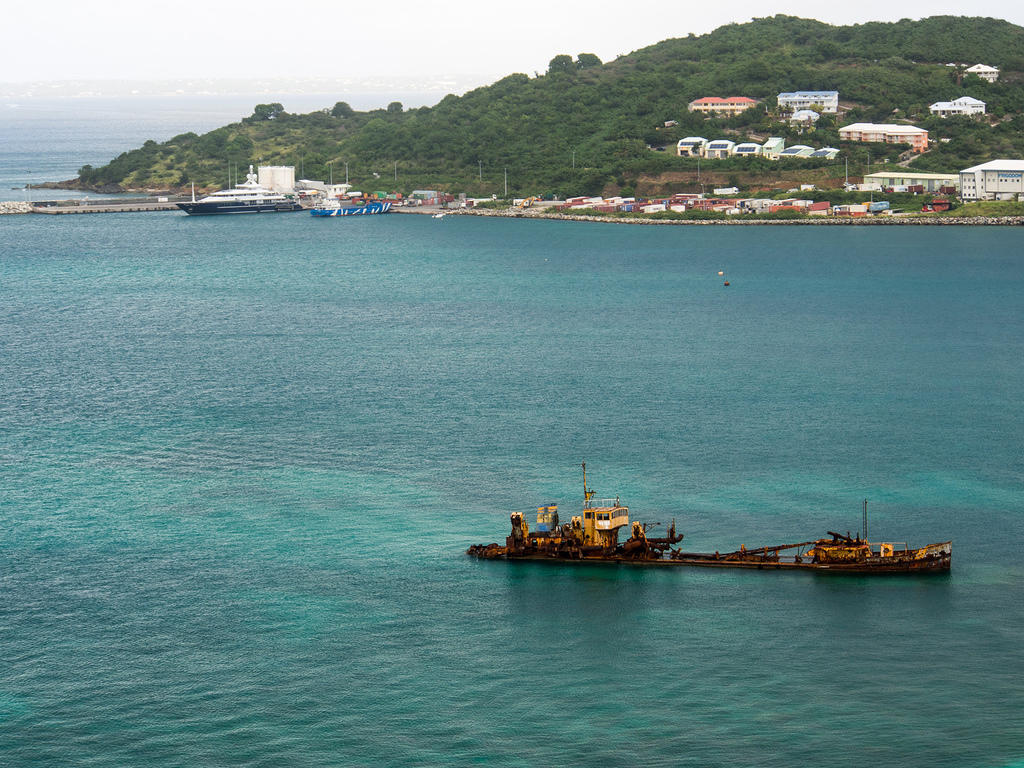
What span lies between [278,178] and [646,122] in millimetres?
48082

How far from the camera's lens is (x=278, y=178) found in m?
168

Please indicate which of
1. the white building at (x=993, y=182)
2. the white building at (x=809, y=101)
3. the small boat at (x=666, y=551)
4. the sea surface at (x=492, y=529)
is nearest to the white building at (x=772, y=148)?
the white building at (x=809, y=101)

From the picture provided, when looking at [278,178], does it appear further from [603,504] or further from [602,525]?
[602,525]

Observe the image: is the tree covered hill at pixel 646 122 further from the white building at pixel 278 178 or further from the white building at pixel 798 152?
the white building at pixel 278 178

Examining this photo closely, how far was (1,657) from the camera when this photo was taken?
30.5 meters

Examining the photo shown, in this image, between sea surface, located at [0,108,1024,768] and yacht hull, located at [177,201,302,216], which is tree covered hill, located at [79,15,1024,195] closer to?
yacht hull, located at [177,201,302,216]

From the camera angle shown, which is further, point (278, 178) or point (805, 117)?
point (278, 178)

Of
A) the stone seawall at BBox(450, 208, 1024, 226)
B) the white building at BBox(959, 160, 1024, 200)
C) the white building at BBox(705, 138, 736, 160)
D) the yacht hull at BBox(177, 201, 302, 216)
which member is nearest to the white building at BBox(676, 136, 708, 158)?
the white building at BBox(705, 138, 736, 160)

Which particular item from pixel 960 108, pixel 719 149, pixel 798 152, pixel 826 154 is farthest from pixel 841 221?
pixel 960 108

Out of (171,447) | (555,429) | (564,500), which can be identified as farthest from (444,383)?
(564,500)

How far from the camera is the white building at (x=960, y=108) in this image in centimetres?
15462

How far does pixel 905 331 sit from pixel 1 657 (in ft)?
175

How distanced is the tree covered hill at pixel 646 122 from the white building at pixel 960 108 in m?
1.91

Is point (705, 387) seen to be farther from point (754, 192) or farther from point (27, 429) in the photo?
point (754, 192)
